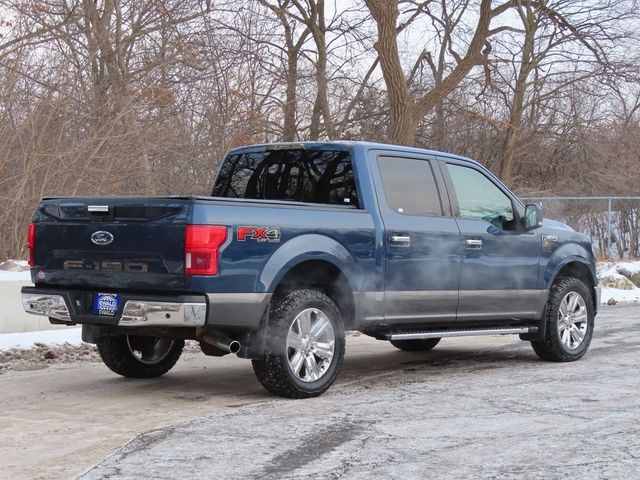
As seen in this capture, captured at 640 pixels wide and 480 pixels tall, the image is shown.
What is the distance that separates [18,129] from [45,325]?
11.4 ft

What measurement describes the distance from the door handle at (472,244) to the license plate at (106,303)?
3182 mm

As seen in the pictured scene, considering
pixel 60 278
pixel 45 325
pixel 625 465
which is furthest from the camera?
pixel 45 325

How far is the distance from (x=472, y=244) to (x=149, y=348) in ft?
9.70

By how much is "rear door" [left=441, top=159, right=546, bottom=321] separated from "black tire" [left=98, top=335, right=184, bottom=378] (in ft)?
8.40

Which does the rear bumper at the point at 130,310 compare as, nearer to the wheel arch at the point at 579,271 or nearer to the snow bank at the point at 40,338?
the snow bank at the point at 40,338

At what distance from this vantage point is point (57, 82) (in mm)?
14211

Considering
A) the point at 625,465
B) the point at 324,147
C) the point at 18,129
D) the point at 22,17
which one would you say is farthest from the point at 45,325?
the point at 625,465

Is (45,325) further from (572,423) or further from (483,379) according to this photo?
(572,423)

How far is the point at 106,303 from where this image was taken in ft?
23.3

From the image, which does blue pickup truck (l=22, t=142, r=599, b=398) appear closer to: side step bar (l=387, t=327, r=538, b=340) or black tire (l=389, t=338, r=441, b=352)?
side step bar (l=387, t=327, r=538, b=340)

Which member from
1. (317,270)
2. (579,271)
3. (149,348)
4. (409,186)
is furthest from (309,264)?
(579,271)

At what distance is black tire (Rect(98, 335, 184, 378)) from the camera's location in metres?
8.38

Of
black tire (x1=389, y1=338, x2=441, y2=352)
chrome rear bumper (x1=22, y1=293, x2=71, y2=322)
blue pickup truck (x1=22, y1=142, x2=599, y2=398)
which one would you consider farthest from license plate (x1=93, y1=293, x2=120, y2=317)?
black tire (x1=389, y1=338, x2=441, y2=352)

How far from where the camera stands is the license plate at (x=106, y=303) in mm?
7051
